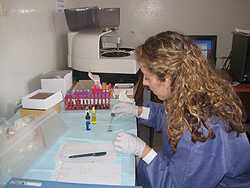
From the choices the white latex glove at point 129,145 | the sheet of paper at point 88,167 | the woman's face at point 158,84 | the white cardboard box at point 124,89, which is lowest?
the sheet of paper at point 88,167

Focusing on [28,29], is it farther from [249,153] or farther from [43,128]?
[249,153]

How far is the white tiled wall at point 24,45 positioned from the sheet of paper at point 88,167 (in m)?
0.51

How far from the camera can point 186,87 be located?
0.94 m

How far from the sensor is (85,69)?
192 cm

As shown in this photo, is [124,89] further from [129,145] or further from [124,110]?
[129,145]

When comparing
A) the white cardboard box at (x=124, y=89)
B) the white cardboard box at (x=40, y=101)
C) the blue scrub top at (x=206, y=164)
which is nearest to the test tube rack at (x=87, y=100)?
the white cardboard box at (x=40, y=101)

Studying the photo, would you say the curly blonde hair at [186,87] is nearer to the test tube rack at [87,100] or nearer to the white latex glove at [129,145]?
the white latex glove at [129,145]

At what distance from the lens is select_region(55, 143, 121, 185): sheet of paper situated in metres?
0.87

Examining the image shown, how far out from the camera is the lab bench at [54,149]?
0.89m

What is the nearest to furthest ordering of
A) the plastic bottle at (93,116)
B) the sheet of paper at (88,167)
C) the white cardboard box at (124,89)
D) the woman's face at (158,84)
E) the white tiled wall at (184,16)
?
the sheet of paper at (88,167)
the woman's face at (158,84)
the plastic bottle at (93,116)
the white cardboard box at (124,89)
the white tiled wall at (184,16)

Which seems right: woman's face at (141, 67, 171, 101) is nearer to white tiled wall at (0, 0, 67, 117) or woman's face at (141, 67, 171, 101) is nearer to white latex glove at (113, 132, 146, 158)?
white latex glove at (113, 132, 146, 158)

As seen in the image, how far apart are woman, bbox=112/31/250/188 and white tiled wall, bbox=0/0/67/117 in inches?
27.0

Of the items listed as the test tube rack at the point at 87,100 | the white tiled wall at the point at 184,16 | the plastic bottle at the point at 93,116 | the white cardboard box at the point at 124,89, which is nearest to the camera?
the plastic bottle at the point at 93,116

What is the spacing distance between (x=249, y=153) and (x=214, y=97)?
26 cm
